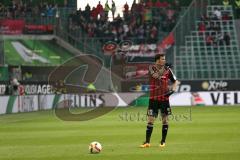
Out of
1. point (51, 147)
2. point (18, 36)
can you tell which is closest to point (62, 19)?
point (18, 36)

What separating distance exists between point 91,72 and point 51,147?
104 feet

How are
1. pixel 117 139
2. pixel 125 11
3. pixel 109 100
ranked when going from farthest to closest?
pixel 125 11 → pixel 109 100 → pixel 117 139

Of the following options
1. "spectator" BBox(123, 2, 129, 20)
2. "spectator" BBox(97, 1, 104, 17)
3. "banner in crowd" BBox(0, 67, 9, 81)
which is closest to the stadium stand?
"spectator" BBox(123, 2, 129, 20)

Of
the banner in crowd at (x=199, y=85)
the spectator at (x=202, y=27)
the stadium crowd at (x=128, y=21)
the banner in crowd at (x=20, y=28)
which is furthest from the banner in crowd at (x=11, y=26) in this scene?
the spectator at (x=202, y=27)

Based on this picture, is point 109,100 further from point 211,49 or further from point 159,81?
point 159,81

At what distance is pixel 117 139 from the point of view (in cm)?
2356

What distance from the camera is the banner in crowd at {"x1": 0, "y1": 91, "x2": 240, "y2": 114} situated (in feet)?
150

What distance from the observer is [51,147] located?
2078 centimetres

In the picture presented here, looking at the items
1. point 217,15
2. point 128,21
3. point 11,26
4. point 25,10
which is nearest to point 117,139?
point 11,26

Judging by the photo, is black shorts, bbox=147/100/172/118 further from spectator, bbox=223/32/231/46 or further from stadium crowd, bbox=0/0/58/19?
spectator, bbox=223/32/231/46

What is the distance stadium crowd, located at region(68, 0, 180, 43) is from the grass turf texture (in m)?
22.4

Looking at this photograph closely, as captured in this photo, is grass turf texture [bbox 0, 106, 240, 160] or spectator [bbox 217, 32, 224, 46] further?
spectator [bbox 217, 32, 224, 46]

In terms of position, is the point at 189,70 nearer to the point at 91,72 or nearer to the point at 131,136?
the point at 91,72

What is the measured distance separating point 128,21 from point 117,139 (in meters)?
35.4
